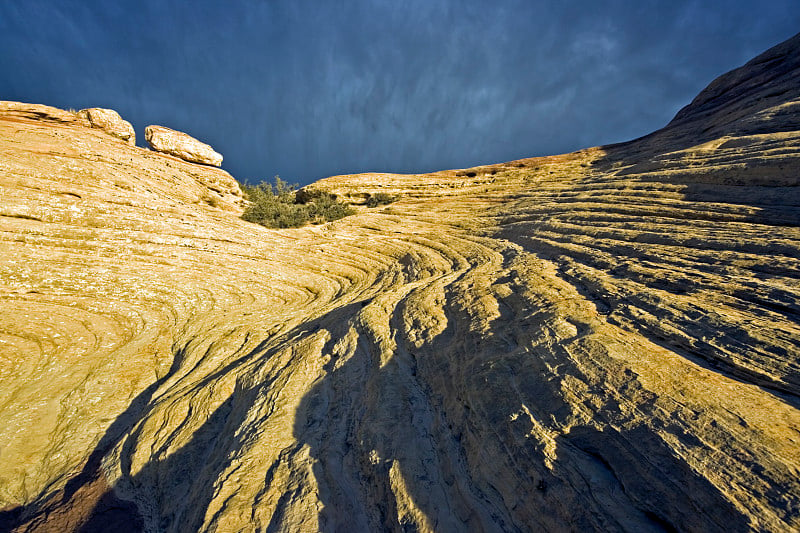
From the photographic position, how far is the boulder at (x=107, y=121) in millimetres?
Answer: 21625

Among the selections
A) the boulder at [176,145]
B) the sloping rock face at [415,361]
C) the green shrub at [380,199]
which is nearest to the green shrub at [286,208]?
the green shrub at [380,199]

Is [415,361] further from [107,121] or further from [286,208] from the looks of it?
[107,121]

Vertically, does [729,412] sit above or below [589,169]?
below

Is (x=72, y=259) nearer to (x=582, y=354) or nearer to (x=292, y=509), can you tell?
(x=292, y=509)

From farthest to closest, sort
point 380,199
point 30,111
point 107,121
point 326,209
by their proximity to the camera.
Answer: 1. point 380,199
2. point 326,209
3. point 107,121
4. point 30,111

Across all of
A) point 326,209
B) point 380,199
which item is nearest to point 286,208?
point 326,209

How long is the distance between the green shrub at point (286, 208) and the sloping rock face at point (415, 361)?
19.7 ft

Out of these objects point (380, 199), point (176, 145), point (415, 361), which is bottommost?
point (415, 361)

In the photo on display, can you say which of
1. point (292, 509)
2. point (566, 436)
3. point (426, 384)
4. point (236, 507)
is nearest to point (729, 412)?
point (566, 436)

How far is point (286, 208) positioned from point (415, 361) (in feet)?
66.6

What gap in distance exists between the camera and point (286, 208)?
78.2ft

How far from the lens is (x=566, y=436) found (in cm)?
362

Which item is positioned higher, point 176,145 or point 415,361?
point 176,145

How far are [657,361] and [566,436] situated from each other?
1.59 metres
